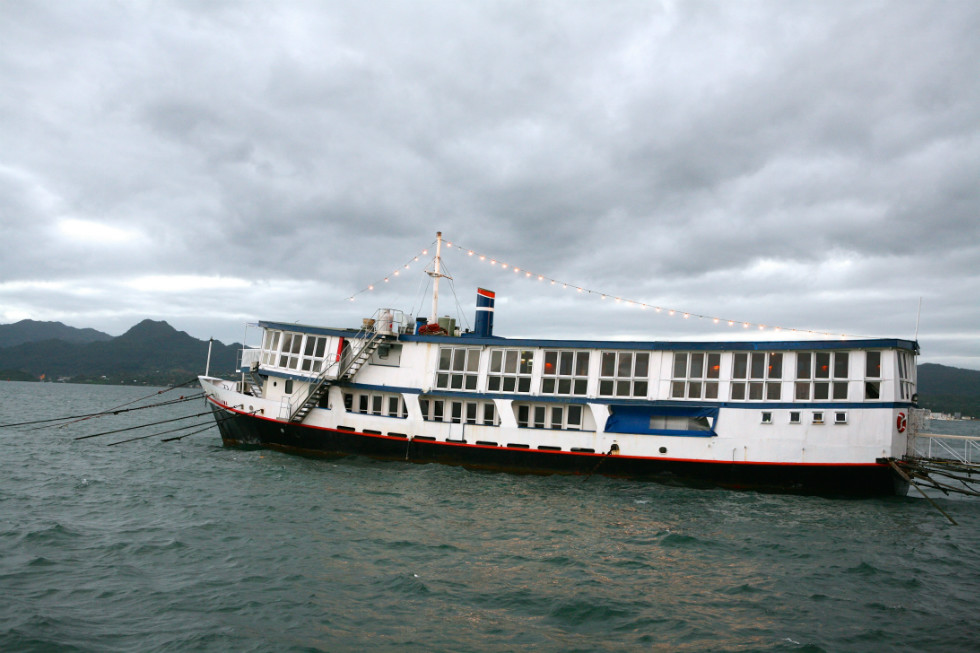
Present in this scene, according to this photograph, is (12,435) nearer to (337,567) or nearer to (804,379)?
(337,567)

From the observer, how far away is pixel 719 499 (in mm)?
21047

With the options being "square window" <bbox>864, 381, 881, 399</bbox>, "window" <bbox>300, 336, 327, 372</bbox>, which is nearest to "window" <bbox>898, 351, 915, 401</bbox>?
"square window" <bbox>864, 381, 881, 399</bbox>

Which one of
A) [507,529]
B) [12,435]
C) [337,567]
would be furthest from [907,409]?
[12,435]

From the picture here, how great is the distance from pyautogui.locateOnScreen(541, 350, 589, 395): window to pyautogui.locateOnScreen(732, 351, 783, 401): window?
244 inches

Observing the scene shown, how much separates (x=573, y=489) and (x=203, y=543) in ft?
43.0

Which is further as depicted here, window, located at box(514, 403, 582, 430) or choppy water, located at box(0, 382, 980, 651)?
window, located at box(514, 403, 582, 430)

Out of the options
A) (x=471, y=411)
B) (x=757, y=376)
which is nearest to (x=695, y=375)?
(x=757, y=376)

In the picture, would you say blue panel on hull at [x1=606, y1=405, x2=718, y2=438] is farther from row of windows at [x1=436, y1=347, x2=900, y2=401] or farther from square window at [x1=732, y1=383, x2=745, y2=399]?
square window at [x1=732, y1=383, x2=745, y2=399]

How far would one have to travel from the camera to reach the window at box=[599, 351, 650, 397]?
82.3ft

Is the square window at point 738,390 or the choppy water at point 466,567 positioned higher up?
the square window at point 738,390

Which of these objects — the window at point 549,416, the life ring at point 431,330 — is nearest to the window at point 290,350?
the life ring at point 431,330

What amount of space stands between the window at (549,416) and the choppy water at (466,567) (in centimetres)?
376

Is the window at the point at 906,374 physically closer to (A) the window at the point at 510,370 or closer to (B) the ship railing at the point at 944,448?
(B) the ship railing at the point at 944,448

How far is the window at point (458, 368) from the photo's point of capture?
2752cm
